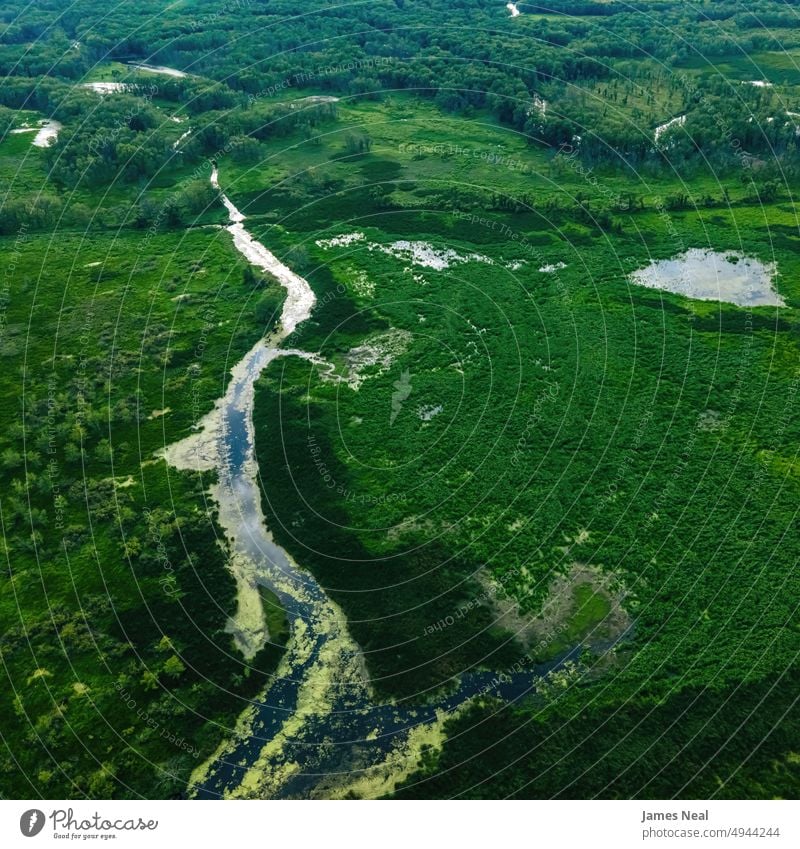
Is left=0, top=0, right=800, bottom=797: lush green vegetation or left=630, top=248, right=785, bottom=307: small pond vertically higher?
left=630, top=248, right=785, bottom=307: small pond

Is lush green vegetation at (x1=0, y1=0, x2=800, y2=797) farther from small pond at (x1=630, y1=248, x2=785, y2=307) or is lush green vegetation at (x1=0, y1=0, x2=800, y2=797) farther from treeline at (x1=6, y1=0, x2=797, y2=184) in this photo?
small pond at (x1=630, y1=248, x2=785, y2=307)

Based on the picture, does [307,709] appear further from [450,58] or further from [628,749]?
[450,58]

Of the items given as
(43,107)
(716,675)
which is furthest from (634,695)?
(43,107)

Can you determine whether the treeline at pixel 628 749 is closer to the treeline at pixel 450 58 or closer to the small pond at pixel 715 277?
the small pond at pixel 715 277

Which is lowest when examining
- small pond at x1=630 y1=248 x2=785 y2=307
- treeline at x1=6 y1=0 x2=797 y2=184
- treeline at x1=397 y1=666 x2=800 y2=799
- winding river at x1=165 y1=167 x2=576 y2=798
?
winding river at x1=165 y1=167 x2=576 y2=798

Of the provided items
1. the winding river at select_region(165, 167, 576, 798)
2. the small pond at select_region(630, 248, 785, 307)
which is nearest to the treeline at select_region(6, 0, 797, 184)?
the small pond at select_region(630, 248, 785, 307)
